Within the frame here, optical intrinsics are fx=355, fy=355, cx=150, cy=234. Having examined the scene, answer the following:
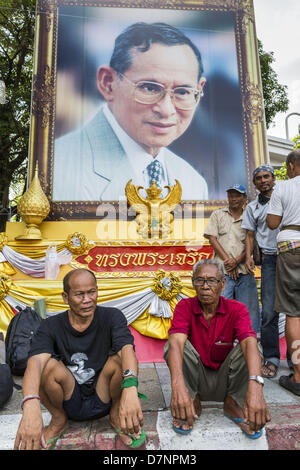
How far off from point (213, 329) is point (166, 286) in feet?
5.41

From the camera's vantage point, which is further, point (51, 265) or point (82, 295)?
point (51, 265)

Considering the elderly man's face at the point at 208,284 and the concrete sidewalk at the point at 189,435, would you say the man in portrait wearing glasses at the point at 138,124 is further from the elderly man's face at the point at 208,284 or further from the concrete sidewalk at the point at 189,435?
the concrete sidewalk at the point at 189,435

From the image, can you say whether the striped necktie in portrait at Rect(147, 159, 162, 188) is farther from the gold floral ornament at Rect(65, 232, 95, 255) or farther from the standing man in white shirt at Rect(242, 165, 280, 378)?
the standing man in white shirt at Rect(242, 165, 280, 378)

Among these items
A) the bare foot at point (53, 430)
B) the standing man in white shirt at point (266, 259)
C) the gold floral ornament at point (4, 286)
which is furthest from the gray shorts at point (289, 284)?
the gold floral ornament at point (4, 286)

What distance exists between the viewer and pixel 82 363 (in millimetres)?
1985

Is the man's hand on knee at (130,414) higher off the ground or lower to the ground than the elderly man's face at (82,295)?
lower

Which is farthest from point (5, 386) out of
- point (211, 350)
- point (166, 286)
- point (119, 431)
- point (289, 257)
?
point (289, 257)

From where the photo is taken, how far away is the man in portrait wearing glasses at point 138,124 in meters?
6.59

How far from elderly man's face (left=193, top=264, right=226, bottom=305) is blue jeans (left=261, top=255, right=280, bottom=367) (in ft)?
3.44

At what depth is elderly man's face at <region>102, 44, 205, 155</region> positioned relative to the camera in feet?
22.4

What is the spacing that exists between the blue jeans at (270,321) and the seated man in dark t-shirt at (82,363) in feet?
4.82

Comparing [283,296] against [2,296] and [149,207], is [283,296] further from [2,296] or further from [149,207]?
[149,207]

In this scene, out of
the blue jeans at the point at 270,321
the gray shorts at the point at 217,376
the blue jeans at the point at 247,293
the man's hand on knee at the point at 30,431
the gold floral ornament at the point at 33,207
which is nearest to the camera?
the man's hand on knee at the point at 30,431

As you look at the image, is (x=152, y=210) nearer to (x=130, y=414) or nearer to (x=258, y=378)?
(x=258, y=378)
